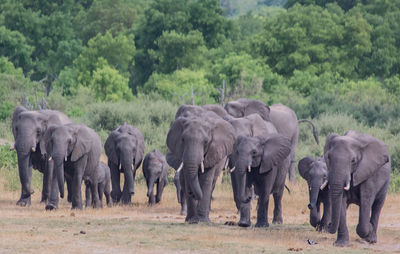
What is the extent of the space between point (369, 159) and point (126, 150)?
7399 millimetres

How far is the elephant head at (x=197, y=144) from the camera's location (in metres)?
15.5

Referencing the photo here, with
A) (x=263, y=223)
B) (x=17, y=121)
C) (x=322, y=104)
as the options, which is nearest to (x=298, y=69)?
(x=322, y=104)

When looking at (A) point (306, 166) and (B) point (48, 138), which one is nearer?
(A) point (306, 166)

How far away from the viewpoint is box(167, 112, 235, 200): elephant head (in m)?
15.5

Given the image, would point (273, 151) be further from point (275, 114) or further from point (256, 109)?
point (275, 114)

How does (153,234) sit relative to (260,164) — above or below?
below

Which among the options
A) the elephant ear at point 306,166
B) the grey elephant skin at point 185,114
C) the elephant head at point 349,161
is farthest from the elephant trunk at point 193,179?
the elephant ear at point 306,166

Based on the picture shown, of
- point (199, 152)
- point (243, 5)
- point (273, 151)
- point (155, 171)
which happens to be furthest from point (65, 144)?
point (243, 5)

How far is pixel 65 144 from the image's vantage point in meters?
18.8

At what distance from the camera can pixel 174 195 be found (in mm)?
23516

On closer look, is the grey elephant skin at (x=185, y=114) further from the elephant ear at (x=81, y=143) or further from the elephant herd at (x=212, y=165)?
the elephant ear at (x=81, y=143)

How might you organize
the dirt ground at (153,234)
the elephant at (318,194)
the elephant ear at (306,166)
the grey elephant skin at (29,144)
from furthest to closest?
the grey elephant skin at (29,144)
the elephant ear at (306,166)
the elephant at (318,194)
the dirt ground at (153,234)

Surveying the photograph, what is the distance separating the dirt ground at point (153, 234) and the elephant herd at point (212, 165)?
1.29 ft

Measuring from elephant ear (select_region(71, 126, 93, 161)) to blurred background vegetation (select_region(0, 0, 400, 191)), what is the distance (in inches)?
425
